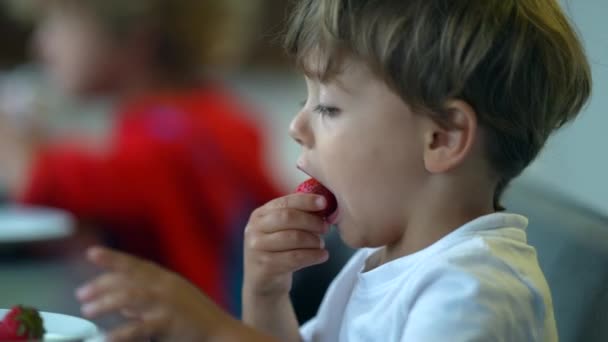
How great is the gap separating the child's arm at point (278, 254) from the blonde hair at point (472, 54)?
14 centimetres

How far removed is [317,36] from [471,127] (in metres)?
0.17

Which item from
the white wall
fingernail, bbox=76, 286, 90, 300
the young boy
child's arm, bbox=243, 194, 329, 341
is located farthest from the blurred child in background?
fingernail, bbox=76, 286, 90, 300

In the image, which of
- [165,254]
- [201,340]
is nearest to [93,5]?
[165,254]

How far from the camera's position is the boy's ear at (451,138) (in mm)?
901

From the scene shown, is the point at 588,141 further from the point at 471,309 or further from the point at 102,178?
the point at 102,178

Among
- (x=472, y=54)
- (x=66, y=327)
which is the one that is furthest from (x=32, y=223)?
(x=472, y=54)

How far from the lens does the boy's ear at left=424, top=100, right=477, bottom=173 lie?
0.90 m

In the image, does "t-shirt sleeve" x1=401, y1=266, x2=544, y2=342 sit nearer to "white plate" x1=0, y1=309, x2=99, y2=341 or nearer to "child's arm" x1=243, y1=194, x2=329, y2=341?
"child's arm" x1=243, y1=194, x2=329, y2=341

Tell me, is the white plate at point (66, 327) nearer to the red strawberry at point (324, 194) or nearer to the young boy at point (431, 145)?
the young boy at point (431, 145)

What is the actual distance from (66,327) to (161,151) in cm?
109

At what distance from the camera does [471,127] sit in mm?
904

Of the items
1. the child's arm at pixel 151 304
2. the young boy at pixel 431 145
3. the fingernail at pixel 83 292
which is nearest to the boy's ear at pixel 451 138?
the young boy at pixel 431 145

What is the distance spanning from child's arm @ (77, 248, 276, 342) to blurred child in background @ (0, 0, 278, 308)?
1.08 metres

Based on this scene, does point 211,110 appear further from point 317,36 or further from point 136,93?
point 317,36
